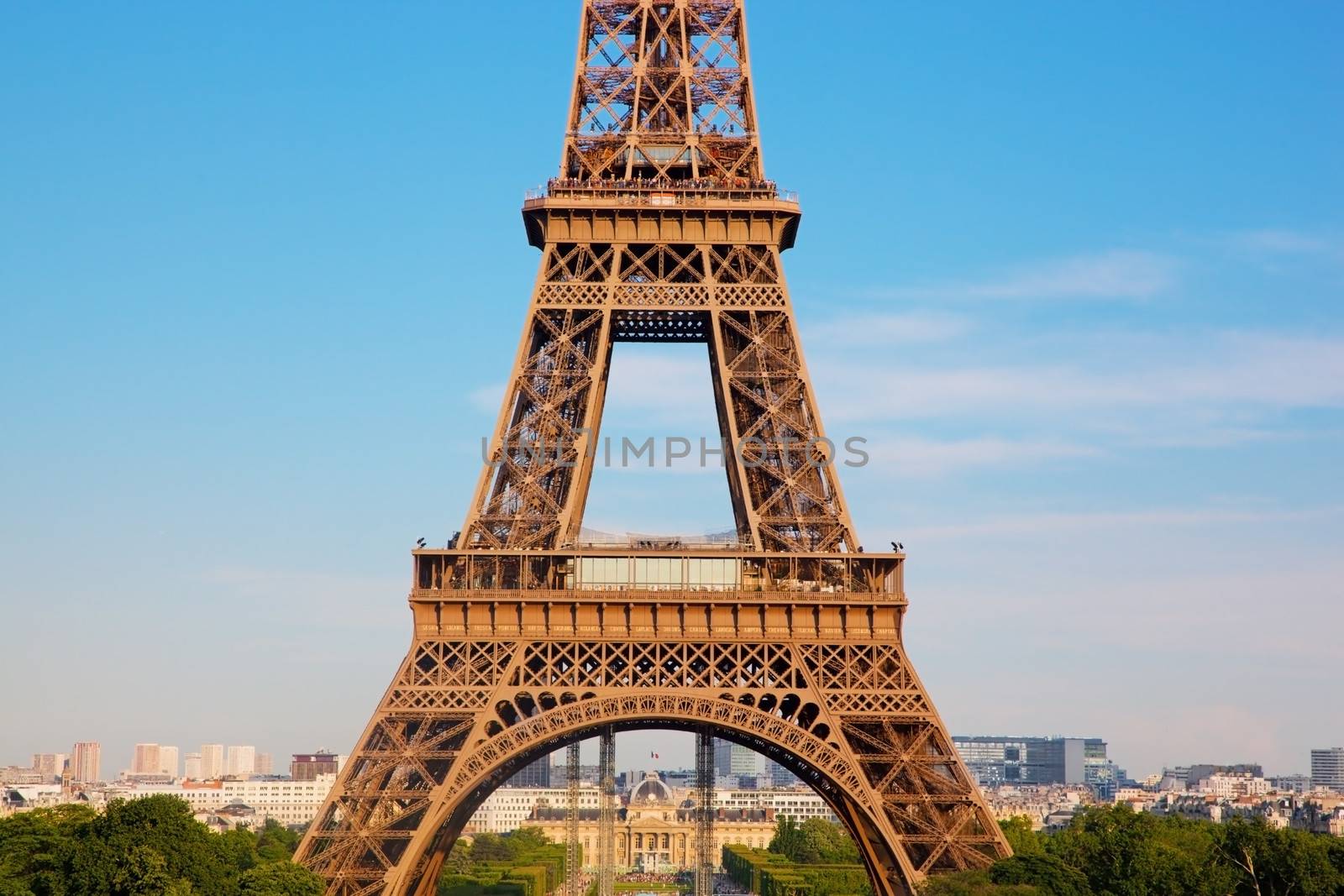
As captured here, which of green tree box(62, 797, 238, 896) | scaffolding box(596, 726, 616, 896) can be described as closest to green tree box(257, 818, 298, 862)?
scaffolding box(596, 726, 616, 896)

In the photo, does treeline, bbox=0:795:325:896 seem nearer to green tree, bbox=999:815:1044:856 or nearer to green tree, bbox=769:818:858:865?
green tree, bbox=999:815:1044:856

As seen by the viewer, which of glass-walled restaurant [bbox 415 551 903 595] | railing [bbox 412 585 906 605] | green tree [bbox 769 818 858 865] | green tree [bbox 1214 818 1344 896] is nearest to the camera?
railing [bbox 412 585 906 605]

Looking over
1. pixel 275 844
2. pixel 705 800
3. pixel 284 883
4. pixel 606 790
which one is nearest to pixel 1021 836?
pixel 606 790

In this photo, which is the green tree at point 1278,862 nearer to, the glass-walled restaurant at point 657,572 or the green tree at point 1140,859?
the green tree at point 1140,859

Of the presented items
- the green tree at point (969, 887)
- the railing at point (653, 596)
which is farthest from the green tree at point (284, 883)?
the green tree at point (969, 887)

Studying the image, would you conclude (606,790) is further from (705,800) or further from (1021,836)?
(1021,836)
